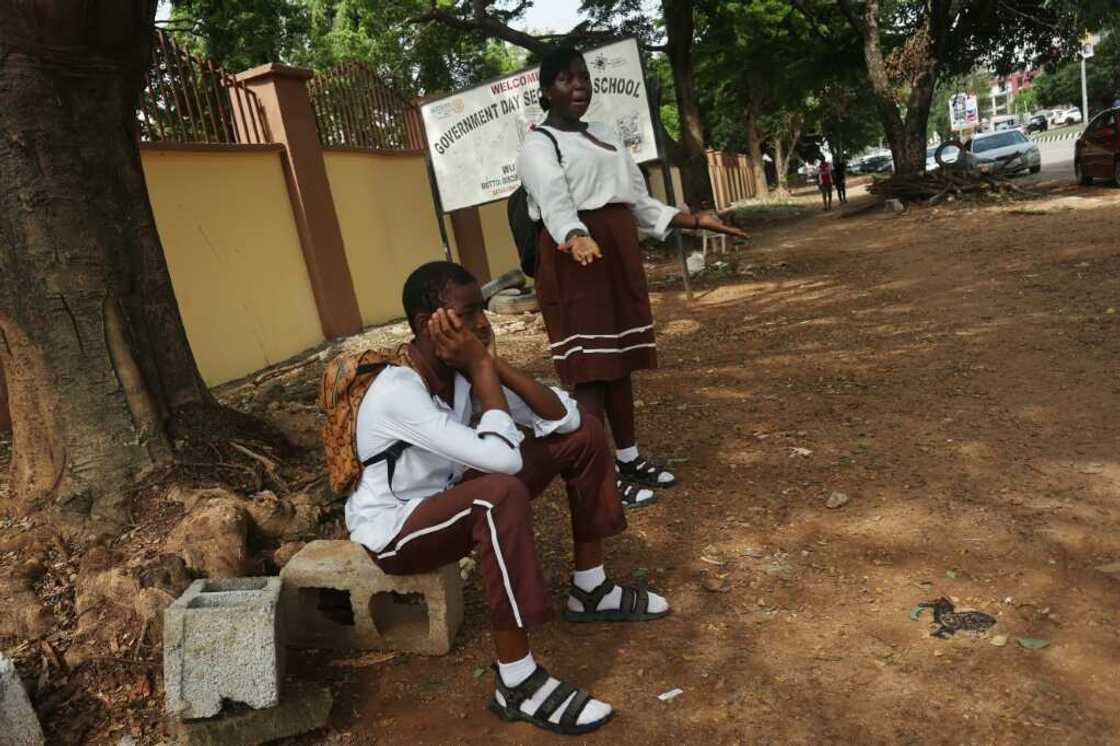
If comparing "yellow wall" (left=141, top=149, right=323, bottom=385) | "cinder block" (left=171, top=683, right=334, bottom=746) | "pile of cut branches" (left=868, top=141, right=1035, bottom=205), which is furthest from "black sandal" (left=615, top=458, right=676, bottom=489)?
"pile of cut branches" (left=868, top=141, right=1035, bottom=205)

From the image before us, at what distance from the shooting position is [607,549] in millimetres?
3057

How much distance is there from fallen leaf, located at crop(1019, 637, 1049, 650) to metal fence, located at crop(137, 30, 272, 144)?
5935 mm

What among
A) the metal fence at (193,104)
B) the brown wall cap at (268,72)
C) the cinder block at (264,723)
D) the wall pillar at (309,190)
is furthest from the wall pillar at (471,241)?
the cinder block at (264,723)

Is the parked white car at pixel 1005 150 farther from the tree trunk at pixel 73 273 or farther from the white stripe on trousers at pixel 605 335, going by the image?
the tree trunk at pixel 73 273

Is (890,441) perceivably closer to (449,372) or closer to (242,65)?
(449,372)

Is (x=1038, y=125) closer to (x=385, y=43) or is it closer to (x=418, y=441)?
(x=385, y=43)

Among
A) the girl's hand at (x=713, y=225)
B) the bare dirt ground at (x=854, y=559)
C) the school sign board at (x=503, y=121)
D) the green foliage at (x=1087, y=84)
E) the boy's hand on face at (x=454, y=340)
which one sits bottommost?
the bare dirt ground at (x=854, y=559)

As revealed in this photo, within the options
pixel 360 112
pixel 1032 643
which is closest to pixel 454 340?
pixel 1032 643

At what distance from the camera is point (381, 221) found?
903 centimetres

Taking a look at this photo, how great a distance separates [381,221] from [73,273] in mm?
6075

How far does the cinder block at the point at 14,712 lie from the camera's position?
211cm

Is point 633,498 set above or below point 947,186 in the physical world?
below

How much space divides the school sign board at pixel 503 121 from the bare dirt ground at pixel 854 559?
3231 mm

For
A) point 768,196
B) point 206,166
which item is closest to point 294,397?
point 206,166
